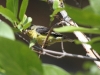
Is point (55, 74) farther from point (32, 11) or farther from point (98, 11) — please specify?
point (32, 11)

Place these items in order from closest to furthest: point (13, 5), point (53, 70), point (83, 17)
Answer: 1. point (83, 17)
2. point (53, 70)
3. point (13, 5)

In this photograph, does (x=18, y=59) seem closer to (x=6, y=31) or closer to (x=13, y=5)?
(x=6, y=31)

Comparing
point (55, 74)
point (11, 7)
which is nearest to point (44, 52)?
point (11, 7)

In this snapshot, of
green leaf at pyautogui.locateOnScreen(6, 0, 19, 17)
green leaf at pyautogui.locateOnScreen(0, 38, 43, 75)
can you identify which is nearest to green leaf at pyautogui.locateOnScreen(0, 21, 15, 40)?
green leaf at pyautogui.locateOnScreen(0, 38, 43, 75)

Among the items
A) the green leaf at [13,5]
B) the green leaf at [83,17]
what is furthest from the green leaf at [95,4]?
the green leaf at [13,5]

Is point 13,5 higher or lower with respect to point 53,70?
higher

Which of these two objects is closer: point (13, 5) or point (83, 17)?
point (83, 17)

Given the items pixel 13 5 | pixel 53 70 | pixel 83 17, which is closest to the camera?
pixel 83 17

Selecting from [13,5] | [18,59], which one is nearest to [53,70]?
[18,59]
